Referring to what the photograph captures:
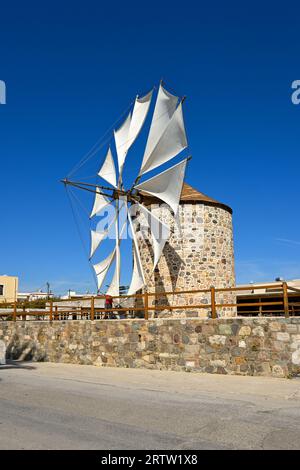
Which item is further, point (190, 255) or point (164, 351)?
point (190, 255)

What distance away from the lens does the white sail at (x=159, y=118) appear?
19.1 m

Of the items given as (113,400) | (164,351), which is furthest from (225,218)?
(113,400)

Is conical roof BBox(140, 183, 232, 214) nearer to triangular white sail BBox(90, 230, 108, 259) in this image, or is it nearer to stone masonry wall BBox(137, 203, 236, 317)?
stone masonry wall BBox(137, 203, 236, 317)

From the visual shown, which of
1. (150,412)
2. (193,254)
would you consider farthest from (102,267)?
(150,412)

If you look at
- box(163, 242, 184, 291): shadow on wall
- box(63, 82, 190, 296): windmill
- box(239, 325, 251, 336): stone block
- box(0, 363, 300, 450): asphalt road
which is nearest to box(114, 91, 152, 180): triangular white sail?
box(63, 82, 190, 296): windmill

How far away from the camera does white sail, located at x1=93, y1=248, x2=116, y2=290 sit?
20.5 meters

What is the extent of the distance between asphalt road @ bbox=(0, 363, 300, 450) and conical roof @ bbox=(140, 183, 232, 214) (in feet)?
29.3

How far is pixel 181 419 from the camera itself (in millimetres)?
6371

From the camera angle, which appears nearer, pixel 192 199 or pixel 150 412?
pixel 150 412

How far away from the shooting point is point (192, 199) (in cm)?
1870

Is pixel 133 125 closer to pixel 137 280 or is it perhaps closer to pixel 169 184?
pixel 169 184

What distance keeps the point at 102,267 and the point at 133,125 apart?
683 cm
